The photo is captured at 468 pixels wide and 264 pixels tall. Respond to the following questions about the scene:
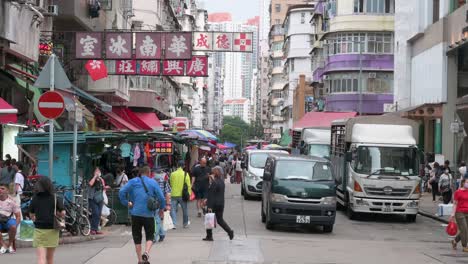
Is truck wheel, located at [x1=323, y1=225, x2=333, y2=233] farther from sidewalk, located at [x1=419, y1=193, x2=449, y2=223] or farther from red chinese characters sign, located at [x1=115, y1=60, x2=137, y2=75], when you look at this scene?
red chinese characters sign, located at [x1=115, y1=60, x2=137, y2=75]

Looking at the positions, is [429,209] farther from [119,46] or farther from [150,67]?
[119,46]

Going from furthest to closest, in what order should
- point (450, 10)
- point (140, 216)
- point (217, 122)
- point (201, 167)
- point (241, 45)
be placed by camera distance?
point (217, 122) < point (450, 10) < point (241, 45) < point (201, 167) < point (140, 216)

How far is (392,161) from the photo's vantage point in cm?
2242

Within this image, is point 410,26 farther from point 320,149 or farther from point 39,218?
point 39,218

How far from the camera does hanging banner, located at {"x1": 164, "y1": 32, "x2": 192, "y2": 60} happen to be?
2730cm

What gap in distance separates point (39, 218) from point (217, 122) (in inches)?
6648

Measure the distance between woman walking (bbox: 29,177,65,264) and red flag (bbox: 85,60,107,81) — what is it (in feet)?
61.4

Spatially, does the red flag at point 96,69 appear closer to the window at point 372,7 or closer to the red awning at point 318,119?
the red awning at point 318,119

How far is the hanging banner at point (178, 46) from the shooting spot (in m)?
27.3

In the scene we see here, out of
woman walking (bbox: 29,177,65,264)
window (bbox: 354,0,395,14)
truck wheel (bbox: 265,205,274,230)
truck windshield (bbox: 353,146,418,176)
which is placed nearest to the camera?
woman walking (bbox: 29,177,65,264)

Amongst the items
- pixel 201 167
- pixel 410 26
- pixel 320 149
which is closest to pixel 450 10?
pixel 410 26

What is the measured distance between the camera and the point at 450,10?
35719 mm

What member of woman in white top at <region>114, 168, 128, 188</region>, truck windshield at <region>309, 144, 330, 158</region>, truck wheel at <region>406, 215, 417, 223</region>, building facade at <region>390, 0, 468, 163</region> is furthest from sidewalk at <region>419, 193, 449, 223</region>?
woman in white top at <region>114, 168, 128, 188</region>

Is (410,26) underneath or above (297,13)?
underneath
